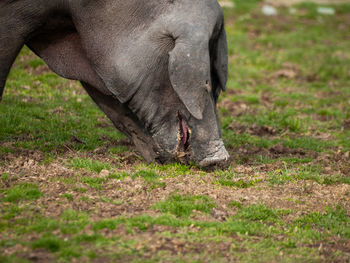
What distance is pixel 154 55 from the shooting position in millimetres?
6207

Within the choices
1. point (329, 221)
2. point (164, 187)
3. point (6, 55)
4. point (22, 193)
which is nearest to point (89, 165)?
point (164, 187)

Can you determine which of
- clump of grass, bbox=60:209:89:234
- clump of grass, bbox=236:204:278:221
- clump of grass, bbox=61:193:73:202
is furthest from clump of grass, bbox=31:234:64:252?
clump of grass, bbox=236:204:278:221

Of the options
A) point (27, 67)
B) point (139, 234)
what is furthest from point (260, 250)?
point (27, 67)

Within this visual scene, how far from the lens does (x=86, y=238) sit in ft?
15.8

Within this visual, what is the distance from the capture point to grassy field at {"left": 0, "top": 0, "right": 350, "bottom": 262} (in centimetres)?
484

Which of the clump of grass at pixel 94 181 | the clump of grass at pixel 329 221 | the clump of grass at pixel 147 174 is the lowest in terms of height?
the clump of grass at pixel 329 221

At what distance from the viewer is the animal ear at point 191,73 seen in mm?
5977

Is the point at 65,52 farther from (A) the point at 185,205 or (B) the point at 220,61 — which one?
(A) the point at 185,205

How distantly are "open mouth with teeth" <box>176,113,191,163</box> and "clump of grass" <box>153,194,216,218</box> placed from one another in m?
0.84

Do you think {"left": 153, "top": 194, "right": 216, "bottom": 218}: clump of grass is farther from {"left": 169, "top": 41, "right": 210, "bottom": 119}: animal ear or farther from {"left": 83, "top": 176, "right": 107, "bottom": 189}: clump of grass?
{"left": 169, "top": 41, "right": 210, "bottom": 119}: animal ear

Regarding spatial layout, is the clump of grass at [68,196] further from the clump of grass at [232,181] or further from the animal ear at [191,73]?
the clump of grass at [232,181]

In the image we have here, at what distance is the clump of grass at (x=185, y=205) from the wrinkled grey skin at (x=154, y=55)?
801 mm

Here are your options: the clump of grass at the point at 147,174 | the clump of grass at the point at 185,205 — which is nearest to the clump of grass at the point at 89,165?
the clump of grass at the point at 147,174

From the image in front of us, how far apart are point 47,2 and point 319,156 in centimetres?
442
